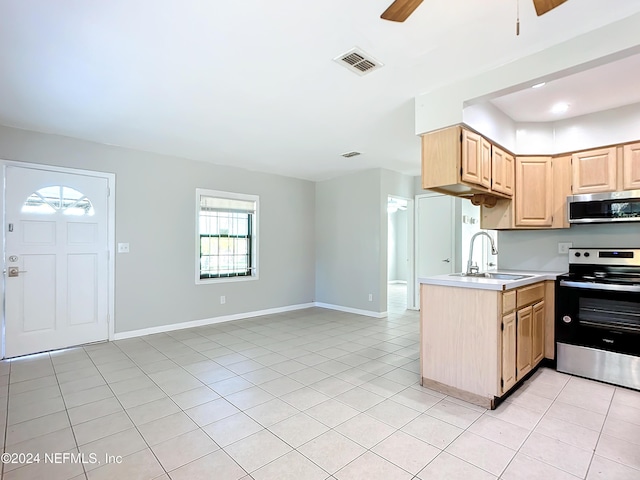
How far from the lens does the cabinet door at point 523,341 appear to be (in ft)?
8.87

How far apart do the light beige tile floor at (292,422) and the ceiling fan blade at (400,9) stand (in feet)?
7.49

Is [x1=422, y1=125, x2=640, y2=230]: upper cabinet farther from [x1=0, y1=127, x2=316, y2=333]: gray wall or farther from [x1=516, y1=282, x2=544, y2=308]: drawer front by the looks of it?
[x1=0, y1=127, x2=316, y2=333]: gray wall

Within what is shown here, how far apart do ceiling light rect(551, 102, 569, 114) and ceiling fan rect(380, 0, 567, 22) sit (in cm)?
198

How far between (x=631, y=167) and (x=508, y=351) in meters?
2.13

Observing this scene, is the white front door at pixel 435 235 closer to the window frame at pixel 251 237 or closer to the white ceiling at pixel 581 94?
the white ceiling at pixel 581 94

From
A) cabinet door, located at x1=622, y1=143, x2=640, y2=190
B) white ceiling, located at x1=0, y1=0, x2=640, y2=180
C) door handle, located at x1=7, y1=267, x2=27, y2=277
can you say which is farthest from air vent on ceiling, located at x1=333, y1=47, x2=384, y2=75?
door handle, located at x1=7, y1=267, x2=27, y2=277

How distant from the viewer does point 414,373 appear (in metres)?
3.11

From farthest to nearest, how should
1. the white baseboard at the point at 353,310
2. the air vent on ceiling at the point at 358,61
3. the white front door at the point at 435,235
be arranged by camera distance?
1. the white front door at the point at 435,235
2. the white baseboard at the point at 353,310
3. the air vent on ceiling at the point at 358,61

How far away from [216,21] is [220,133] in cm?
198

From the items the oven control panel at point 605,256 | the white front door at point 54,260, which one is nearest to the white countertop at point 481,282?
the oven control panel at point 605,256

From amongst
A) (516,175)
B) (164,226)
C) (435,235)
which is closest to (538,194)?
(516,175)

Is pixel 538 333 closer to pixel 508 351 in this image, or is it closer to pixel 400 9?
pixel 508 351

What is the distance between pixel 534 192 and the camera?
3.54 meters

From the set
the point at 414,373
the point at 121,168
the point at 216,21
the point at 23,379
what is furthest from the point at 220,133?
the point at 414,373
